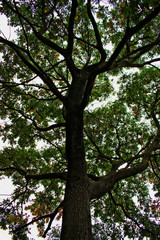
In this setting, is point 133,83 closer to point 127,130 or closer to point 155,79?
point 155,79

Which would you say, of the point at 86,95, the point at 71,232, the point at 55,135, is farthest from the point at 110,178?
the point at 55,135

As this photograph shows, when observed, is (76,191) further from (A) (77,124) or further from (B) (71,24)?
(B) (71,24)

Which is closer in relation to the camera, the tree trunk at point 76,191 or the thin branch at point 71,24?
the tree trunk at point 76,191

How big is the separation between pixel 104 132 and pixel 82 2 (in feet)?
18.8

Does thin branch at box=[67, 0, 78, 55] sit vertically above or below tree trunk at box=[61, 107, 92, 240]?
above

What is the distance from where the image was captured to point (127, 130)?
738 cm

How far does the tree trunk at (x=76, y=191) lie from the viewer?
2018 mm

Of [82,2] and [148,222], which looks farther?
[82,2]

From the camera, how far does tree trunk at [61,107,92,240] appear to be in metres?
2.02

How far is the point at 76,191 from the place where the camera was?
252 cm

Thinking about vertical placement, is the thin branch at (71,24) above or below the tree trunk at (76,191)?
above

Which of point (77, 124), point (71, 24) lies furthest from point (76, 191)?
point (71, 24)

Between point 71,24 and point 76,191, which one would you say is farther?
point 71,24

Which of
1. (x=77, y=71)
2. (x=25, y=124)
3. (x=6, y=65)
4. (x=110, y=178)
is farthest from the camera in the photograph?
(x=25, y=124)
